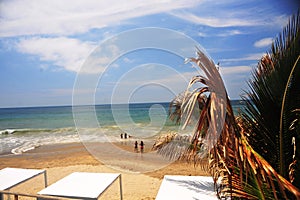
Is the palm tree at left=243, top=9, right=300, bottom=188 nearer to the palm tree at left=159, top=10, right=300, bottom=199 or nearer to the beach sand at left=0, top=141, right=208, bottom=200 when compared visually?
the palm tree at left=159, top=10, right=300, bottom=199

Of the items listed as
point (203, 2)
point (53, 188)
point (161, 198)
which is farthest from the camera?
point (203, 2)

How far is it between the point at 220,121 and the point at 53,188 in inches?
75.1

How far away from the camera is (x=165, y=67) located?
256 cm

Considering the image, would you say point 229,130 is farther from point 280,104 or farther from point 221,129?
point 280,104

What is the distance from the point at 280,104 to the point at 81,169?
4926 mm

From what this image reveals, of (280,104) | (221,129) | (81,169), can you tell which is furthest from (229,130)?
(81,169)

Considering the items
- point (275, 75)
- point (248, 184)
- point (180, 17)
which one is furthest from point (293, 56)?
point (180, 17)

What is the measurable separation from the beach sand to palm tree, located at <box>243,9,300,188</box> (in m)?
2.56

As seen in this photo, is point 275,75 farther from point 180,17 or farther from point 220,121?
point 180,17

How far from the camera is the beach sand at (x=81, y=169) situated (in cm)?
354

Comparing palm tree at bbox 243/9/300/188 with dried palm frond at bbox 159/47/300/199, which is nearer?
dried palm frond at bbox 159/47/300/199

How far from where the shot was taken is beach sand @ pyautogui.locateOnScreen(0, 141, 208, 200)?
3.54 metres

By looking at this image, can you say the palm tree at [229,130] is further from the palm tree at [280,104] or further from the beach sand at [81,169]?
the beach sand at [81,169]

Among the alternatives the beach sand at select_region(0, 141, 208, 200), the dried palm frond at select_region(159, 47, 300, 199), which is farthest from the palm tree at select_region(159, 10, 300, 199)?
the beach sand at select_region(0, 141, 208, 200)
